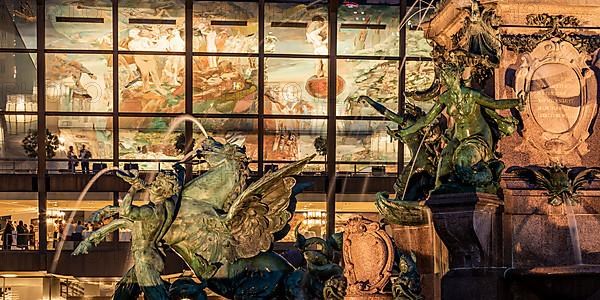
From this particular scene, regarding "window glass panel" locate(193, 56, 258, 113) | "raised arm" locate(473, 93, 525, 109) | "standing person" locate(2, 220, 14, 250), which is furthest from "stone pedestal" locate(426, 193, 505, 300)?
"window glass panel" locate(193, 56, 258, 113)

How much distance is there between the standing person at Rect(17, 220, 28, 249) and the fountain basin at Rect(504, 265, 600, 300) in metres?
34.9

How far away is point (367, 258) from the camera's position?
13.6 metres

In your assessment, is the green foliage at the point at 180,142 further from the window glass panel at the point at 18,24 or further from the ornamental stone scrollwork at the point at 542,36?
the ornamental stone scrollwork at the point at 542,36

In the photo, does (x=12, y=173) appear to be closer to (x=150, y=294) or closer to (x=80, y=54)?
(x=80, y=54)

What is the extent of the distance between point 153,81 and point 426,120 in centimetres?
3508

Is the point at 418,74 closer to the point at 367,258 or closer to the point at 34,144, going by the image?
the point at 34,144

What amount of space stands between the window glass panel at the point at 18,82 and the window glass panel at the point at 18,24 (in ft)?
1.45

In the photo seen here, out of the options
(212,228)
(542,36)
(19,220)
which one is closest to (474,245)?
(542,36)

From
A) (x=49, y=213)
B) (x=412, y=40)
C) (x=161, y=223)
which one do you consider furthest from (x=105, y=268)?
(x=161, y=223)

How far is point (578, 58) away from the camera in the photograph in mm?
14984

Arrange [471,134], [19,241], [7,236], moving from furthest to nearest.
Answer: [19,241], [7,236], [471,134]

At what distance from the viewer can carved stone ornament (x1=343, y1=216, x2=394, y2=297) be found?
13.6 m

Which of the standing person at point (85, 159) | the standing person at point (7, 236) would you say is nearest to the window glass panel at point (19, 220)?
the standing person at point (7, 236)

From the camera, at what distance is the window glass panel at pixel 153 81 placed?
4956 cm
